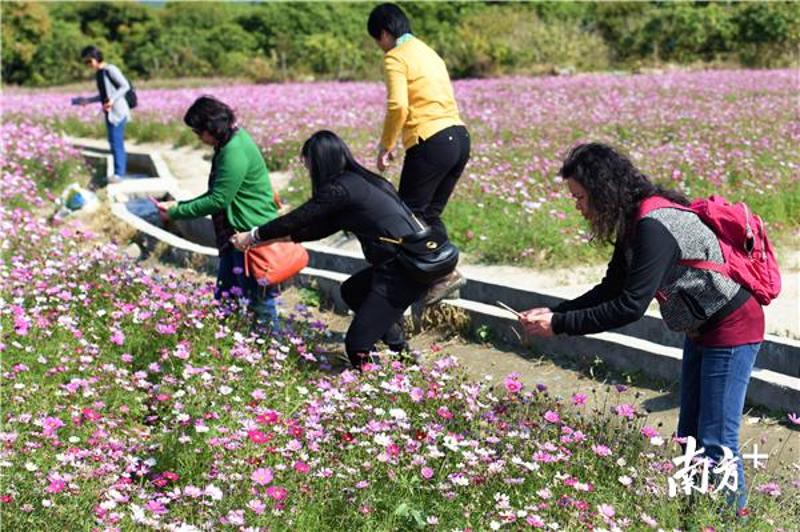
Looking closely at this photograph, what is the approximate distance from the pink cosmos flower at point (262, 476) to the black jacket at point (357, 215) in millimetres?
1960

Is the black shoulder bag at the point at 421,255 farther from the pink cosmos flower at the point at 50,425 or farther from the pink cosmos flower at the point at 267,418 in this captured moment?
the pink cosmos flower at the point at 50,425

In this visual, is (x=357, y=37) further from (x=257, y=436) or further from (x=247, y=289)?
(x=257, y=436)

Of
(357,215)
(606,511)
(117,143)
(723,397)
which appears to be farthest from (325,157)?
(117,143)

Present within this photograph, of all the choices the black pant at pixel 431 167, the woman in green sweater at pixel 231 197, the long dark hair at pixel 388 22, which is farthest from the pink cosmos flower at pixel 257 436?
the long dark hair at pixel 388 22

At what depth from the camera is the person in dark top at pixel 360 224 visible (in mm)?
5484

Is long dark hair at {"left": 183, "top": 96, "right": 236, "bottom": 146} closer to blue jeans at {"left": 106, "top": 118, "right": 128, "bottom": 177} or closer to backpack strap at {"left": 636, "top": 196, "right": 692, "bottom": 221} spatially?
backpack strap at {"left": 636, "top": 196, "right": 692, "bottom": 221}

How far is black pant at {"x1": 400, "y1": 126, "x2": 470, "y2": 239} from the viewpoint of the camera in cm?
652

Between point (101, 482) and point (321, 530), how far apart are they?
884mm

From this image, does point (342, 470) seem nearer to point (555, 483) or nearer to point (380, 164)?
point (555, 483)

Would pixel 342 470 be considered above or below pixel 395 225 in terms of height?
below

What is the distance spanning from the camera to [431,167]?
6.52 meters

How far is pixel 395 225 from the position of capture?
5516mm

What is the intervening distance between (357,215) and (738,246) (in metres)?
2.28

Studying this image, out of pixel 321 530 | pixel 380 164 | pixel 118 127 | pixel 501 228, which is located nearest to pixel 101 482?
pixel 321 530
